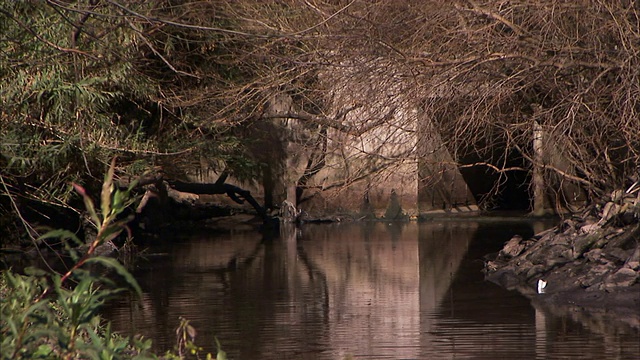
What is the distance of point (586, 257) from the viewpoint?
1260 centimetres

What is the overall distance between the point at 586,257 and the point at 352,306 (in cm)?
305

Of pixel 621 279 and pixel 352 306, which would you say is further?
pixel 352 306

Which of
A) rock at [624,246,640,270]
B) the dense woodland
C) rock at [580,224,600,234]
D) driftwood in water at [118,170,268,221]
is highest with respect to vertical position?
the dense woodland

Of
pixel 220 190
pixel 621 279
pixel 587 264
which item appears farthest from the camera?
pixel 220 190

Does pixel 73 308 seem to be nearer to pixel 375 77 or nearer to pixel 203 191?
pixel 375 77

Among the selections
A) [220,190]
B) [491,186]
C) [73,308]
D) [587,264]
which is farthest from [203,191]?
[73,308]

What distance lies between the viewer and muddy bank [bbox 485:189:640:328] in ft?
36.7

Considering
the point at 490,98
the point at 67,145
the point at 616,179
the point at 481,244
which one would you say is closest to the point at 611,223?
the point at 616,179

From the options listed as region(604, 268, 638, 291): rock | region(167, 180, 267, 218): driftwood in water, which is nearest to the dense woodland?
region(604, 268, 638, 291): rock

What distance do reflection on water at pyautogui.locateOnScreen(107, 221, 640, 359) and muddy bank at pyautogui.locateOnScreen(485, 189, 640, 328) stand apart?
442mm

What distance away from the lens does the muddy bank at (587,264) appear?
36.7 ft

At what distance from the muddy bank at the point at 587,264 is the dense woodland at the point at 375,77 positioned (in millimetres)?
582

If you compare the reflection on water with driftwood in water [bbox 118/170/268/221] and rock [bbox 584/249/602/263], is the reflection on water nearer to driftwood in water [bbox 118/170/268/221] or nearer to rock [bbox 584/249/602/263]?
rock [bbox 584/249/602/263]

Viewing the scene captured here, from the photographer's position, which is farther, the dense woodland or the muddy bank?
the dense woodland
